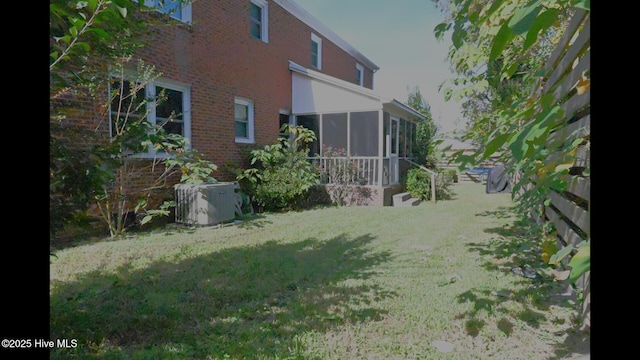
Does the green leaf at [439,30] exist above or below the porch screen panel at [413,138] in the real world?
below

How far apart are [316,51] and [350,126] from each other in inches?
195

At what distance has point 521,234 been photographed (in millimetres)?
6031

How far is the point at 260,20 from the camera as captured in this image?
11.1 meters

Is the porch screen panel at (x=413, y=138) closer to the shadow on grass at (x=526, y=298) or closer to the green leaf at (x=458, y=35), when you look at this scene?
the shadow on grass at (x=526, y=298)

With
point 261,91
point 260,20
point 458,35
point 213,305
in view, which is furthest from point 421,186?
point 458,35

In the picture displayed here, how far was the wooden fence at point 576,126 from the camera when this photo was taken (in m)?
1.81

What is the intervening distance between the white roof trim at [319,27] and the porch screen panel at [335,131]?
3.99 m

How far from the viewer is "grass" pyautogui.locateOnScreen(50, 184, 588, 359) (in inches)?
97.3

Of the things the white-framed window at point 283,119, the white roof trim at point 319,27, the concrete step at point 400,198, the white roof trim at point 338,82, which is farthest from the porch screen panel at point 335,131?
the white roof trim at point 319,27

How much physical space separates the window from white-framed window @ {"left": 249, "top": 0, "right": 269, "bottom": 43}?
7.47 feet

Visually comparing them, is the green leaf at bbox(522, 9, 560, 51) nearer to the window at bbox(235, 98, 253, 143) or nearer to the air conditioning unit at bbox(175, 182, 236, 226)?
the air conditioning unit at bbox(175, 182, 236, 226)

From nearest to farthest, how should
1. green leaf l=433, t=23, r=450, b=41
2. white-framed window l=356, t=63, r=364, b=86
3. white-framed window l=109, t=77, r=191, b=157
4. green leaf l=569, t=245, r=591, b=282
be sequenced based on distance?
green leaf l=569, t=245, r=591, b=282 < green leaf l=433, t=23, r=450, b=41 < white-framed window l=109, t=77, r=191, b=157 < white-framed window l=356, t=63, r=364, b=86

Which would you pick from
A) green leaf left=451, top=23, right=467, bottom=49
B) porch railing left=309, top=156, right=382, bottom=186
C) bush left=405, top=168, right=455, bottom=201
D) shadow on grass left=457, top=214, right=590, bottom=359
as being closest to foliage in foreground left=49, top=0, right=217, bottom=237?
green leaf left=451, top=23, right=467, bottom=49
